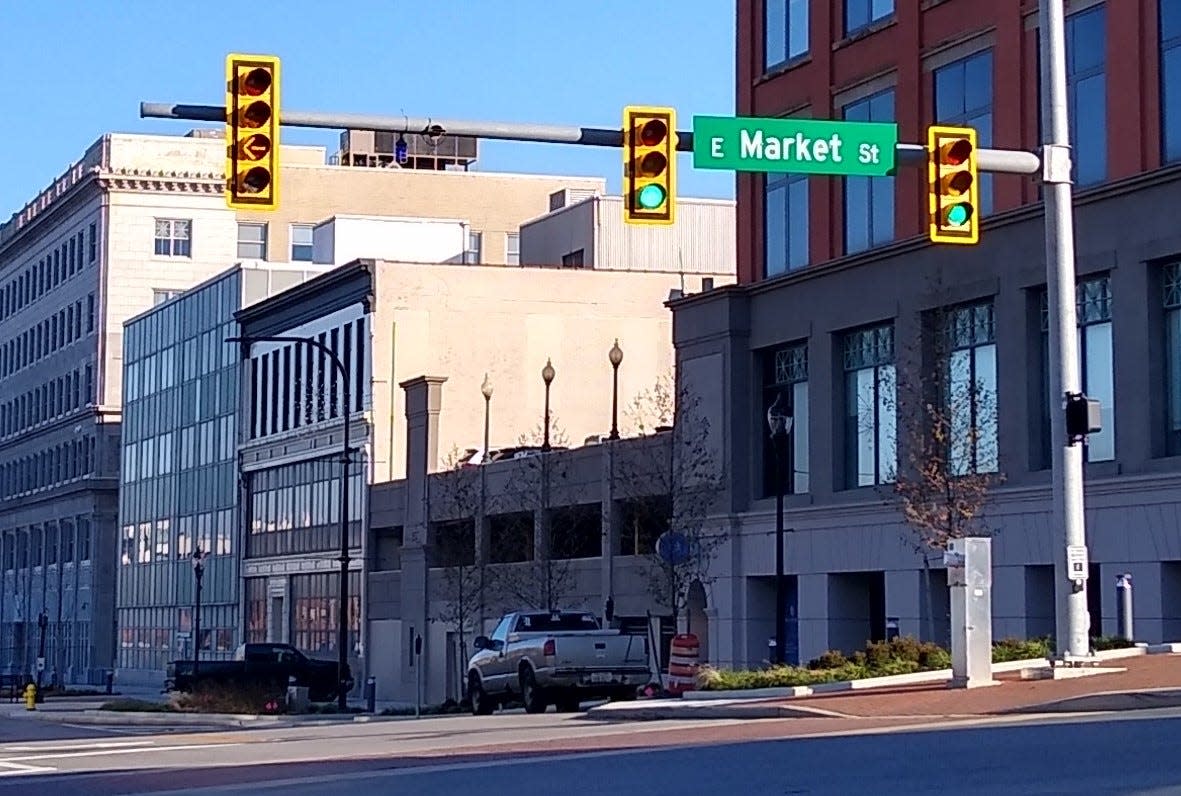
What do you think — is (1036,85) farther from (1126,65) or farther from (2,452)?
(2,452)

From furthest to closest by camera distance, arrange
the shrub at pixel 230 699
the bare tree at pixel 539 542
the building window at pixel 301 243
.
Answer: the building window at pixel 301 243
the bare tree at pixel 539 542
the shrub at pixel 230 699

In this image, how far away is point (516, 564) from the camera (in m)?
56.5

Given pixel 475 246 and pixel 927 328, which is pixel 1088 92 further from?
pixel 475 246

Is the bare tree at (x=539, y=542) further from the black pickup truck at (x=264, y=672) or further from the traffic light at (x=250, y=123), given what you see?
the traffic light at (x=250, y=123)

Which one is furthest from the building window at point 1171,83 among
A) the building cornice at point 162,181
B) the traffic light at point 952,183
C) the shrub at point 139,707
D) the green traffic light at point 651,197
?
the building cornice at point 162,181

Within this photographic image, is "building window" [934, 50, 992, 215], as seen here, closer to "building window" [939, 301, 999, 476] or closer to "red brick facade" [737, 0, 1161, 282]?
"red brick facade" [737, 0, 1161, 282]

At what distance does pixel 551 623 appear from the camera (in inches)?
1412

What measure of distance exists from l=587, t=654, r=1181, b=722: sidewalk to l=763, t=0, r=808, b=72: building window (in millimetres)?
21585

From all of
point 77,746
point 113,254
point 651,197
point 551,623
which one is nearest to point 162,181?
point 113,254

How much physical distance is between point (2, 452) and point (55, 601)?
16801mm

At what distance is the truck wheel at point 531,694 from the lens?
1339 inches

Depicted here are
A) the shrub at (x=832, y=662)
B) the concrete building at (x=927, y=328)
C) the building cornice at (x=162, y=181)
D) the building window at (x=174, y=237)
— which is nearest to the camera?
the shrub at (x=832, y=662)

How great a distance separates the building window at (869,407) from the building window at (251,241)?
58.5 m

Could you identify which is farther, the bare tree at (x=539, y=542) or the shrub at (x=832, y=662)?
the bare tree at (x=539, y=542)
